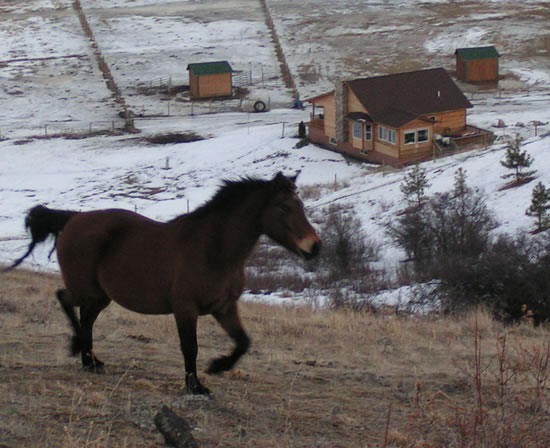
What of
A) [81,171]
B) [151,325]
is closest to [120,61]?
[81,171]

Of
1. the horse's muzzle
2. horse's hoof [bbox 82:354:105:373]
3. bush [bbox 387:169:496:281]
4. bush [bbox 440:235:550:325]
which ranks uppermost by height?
the horse's muzzle

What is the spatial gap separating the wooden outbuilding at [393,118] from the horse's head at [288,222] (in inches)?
1325

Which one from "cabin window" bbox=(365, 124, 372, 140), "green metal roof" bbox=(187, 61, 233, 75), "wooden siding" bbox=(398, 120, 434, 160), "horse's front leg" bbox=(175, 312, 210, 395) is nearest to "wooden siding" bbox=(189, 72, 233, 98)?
"green metal roof" bbox=(187, 61, 233, 75)

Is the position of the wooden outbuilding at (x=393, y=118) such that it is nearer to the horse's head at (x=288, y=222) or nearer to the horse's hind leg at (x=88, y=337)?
the horse's hind leg at (x=88, y=337)

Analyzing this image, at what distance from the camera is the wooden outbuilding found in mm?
40438

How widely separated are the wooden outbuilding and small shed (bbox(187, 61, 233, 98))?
15566 millimetres

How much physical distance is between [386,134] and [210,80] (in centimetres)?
2129

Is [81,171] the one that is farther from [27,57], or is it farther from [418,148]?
[27,57]

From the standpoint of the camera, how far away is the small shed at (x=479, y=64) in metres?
59.0

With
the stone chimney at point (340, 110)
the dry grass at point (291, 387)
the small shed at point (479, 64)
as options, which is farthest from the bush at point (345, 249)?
the small shed at point (479, 64)

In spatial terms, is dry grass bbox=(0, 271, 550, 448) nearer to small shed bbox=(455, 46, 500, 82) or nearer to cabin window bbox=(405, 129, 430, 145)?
cabin window bbox=(405, 129, 430, 145)

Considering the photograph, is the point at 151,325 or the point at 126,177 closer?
the point at 151,325

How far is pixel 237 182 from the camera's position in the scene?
273 inches

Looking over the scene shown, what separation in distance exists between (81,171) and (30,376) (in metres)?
37.0
